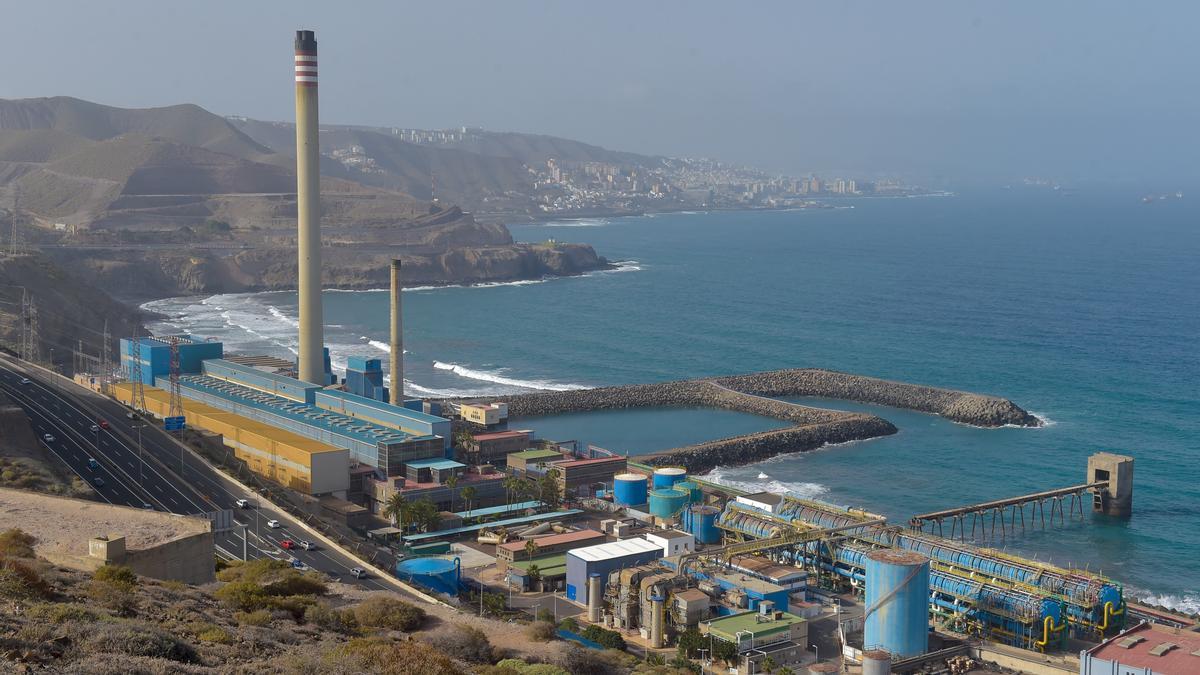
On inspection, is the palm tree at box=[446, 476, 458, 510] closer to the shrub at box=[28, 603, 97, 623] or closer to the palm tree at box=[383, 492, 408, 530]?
the palm tree at box=[383, 492, 408, 530]

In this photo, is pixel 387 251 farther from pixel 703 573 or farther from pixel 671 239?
pixel 703 573

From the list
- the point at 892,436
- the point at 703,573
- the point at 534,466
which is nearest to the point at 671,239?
the point at 892,436

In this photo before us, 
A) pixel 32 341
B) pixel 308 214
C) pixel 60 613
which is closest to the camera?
pixel 60 613

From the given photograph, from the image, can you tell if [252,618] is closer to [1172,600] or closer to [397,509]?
[397,509]

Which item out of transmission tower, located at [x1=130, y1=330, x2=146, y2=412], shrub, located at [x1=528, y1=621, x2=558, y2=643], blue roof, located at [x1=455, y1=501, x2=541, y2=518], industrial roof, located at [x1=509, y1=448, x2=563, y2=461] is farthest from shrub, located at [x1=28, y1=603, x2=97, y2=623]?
transmission tower, located at [x1=130, y1=330, x2=146, y2=412]

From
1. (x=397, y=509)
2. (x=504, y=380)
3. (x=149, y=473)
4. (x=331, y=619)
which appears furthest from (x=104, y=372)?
(x=331, y=619)

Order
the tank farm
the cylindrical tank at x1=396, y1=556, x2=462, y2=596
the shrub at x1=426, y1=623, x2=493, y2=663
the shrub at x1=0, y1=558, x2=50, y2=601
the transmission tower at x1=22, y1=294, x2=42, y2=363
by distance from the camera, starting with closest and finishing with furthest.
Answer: the shrub at x1=0, y1=558, x2=50, y2=601 < the shrub at x1=426, y1=623, x2=493, y2=663 < the tank farm < the cylindrical tank at x1=396, y1=556, x2=462, y2=596 < the transmission tower at x1=22, y1=294, x2=42, y2=363
